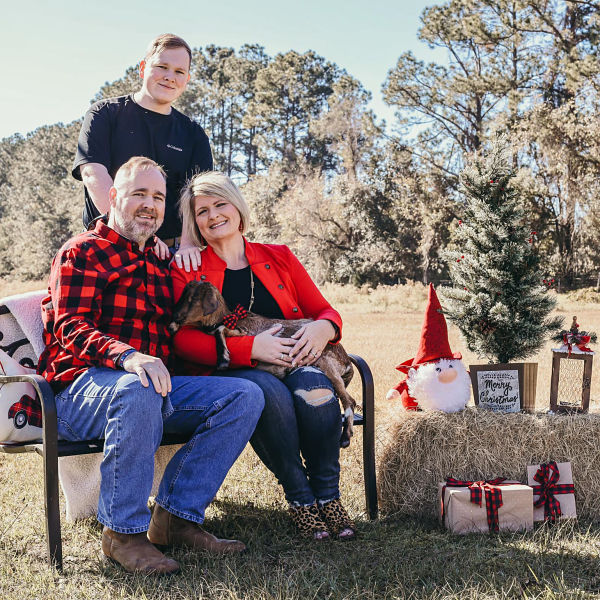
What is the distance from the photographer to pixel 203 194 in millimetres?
3129

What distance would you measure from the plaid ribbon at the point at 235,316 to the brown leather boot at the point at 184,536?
0.81 metres

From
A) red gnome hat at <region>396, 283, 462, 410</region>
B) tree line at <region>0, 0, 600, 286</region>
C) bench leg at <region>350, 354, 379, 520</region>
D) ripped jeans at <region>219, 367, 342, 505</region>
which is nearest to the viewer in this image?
ripped jeans at <region>219, 367, 342, 505</region>

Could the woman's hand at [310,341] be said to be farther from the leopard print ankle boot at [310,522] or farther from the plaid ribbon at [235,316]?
the leopard print ankle boot at [310,522]

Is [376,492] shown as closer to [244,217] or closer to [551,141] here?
[244,217]

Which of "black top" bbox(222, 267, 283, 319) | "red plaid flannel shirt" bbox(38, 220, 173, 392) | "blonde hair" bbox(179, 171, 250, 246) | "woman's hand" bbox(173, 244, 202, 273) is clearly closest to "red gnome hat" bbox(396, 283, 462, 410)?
"black top" bbox(222, 267, 283, 319)

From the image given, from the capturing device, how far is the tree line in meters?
20.2

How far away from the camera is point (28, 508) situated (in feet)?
11.0

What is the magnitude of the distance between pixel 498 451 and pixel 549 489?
0.89 ft

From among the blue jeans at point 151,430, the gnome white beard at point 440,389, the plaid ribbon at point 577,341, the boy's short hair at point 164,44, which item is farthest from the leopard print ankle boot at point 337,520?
the boy's short hair at point 164,44

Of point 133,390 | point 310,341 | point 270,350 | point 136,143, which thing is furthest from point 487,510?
point 136,143

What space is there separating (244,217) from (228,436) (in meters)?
1.13

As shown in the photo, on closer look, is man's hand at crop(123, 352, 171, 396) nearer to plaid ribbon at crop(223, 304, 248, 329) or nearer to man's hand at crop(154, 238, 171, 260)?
plaid ribbon at crop(223, 304, 248, 329)

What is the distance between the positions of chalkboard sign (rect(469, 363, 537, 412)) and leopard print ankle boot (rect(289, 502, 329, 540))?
3.59 feet

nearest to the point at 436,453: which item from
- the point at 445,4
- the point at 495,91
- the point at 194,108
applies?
the point at 495,91
